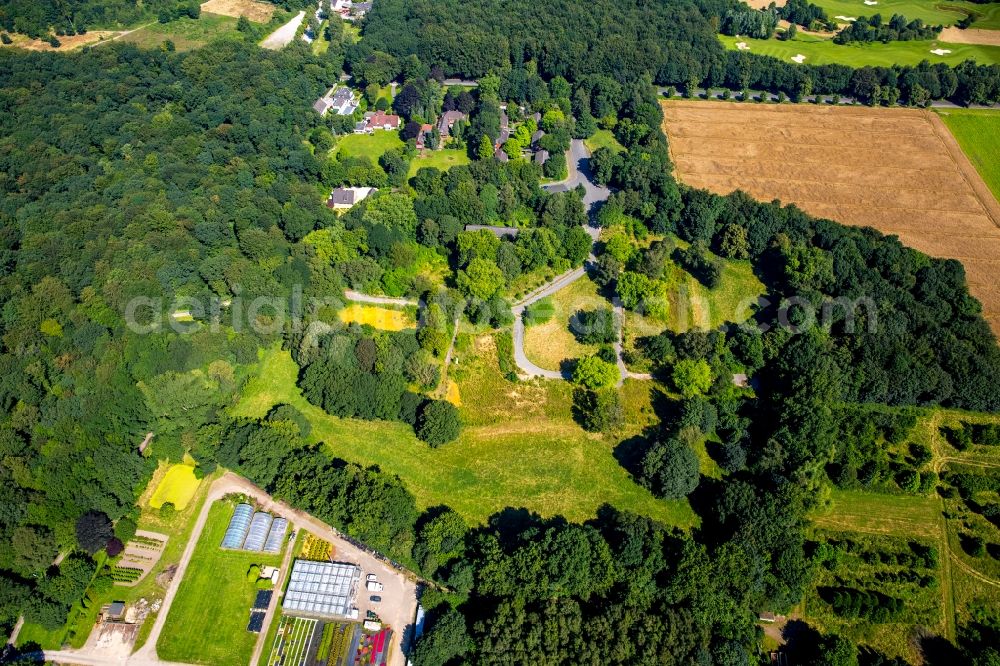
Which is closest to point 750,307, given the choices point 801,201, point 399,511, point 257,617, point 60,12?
point 801,201

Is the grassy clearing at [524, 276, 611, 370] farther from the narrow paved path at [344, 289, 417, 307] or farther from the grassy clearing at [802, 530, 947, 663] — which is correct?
the grassy clearing at [802, 530, 947, 663]

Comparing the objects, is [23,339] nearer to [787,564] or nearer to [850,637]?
[787,564]

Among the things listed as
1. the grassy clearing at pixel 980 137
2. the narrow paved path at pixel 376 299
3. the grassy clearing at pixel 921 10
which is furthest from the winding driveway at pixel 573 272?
the grassy clearing at pixel 921 10

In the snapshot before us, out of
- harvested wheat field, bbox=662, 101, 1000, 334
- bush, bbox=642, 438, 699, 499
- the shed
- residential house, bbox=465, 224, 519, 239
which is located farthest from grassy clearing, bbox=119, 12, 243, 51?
bush, bbox=642, 438, 699, 499

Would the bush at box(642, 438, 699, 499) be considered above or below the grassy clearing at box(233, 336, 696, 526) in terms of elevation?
above

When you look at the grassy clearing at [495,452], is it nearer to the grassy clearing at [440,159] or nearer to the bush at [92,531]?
the bush at [92,531]

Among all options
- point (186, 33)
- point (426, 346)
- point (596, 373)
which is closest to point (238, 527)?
point (426, 346)
